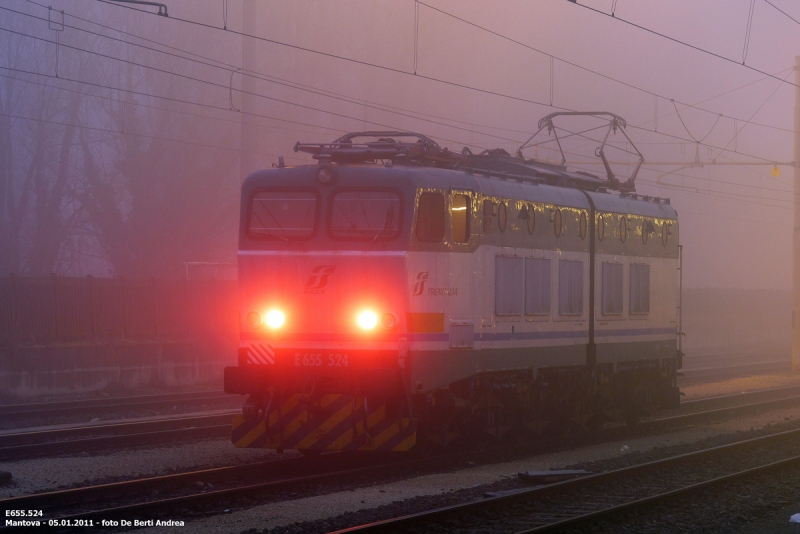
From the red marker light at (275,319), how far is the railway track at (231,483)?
1.80m

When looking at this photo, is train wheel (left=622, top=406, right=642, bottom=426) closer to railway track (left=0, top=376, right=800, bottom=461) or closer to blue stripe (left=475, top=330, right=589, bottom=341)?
railway track (left=0, top=376, right=800, bottom=461)

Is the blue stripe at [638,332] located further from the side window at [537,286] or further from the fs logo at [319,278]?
the fs logo at [319,278]

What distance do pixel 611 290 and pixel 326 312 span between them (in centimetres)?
653

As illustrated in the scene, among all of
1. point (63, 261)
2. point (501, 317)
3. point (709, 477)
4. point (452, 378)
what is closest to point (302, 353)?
point (452, 378)

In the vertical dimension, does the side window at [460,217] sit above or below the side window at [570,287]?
above

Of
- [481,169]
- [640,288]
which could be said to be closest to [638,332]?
[640,288]

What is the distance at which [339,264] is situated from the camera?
39.7ft

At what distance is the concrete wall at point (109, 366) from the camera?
2319 centimetres

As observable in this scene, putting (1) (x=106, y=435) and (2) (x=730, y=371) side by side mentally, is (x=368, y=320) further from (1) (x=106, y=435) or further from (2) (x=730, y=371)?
(2) (x=730, y=371)

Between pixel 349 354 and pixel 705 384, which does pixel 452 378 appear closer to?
pixel 349 354

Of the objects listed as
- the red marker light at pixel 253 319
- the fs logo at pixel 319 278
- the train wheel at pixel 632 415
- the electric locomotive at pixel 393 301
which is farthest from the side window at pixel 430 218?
the train wheel at pixel 632 415

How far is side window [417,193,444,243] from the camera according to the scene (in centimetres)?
1207

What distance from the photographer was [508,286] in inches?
543

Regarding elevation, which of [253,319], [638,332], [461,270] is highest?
[461,270]
